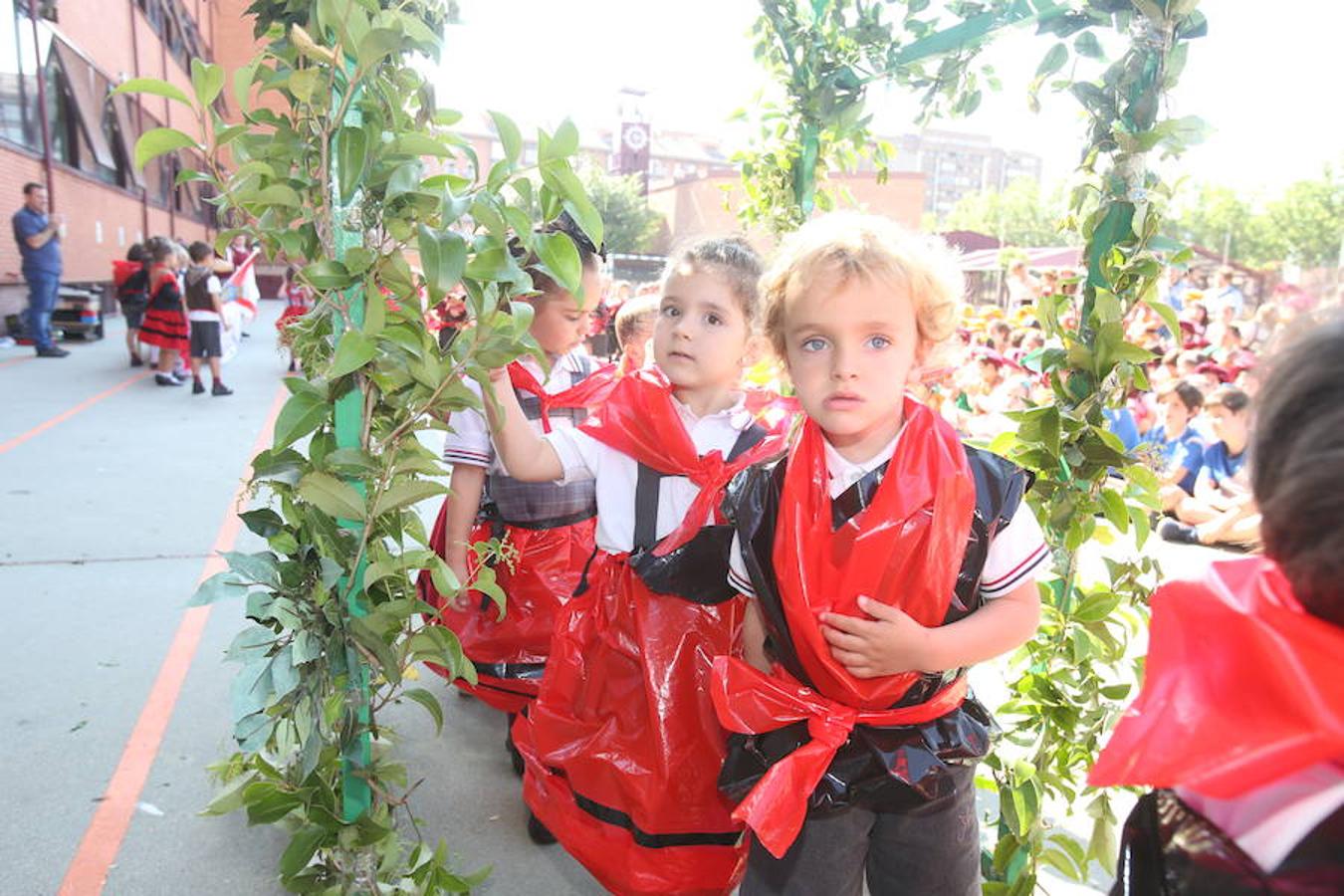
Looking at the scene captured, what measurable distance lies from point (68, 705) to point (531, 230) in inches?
98.3

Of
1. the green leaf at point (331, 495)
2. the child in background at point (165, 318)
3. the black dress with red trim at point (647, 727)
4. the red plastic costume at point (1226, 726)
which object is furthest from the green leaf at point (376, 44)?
the child in background at point (165, 318)

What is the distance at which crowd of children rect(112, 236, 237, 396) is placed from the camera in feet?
29.4

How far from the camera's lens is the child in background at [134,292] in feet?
34.1

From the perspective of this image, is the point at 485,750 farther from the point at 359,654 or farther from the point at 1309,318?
the point at 1309,318

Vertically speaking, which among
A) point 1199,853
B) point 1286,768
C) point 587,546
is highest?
point 1286,768

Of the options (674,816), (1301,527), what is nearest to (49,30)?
(674,816)

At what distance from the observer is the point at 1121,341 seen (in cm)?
176

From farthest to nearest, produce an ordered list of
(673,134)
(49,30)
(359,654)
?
(673,134) → (49,30) → (359,654)

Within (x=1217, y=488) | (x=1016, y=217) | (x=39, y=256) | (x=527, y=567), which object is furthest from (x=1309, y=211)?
(x=527, y=567)

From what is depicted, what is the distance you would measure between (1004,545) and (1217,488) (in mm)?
5520

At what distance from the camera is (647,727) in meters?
1.95

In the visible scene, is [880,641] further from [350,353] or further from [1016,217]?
[1016,217]

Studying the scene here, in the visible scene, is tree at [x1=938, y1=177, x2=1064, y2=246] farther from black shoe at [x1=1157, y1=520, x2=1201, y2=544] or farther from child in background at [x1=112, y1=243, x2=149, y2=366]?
black shoe at [x1=1157, y1=520, x2=1201, y2=544]

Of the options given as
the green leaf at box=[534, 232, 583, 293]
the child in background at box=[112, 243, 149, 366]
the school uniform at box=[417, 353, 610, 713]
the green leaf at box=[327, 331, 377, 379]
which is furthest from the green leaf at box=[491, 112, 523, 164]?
the child in background at box=[112, 243, 149, 366]
